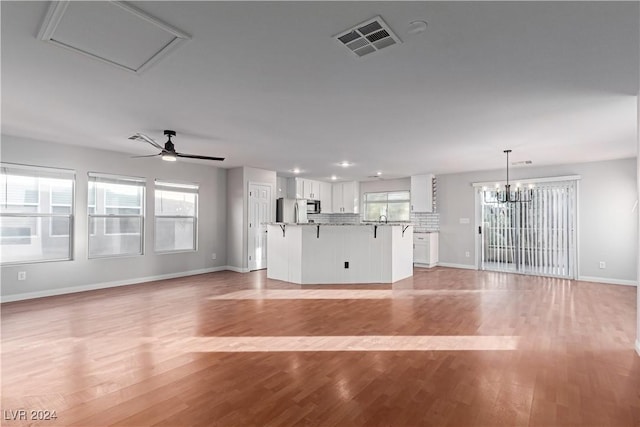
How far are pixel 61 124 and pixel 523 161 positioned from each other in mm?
7982

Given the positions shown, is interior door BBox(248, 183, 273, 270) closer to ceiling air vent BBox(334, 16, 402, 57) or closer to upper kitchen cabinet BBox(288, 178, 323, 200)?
upper kitchen cabinet BBox(288, 178, 323, 200)

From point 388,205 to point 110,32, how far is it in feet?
27.7

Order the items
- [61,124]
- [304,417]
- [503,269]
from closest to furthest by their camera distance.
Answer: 1. [304,417]
2. [61,124]
3. [503,269]

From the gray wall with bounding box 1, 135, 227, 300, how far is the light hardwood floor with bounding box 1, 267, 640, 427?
0.51 metres

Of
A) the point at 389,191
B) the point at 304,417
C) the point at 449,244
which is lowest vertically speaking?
the point at 304,417

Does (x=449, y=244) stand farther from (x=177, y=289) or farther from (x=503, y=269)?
(x=177, y=289)

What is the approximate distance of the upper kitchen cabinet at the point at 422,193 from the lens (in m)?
8.55

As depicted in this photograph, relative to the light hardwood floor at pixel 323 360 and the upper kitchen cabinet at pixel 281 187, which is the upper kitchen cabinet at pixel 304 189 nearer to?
the upper kitchen cabinet at pixel 281 187

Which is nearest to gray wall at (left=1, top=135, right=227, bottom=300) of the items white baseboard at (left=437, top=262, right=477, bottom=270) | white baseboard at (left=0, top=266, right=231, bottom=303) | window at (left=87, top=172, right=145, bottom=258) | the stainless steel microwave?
white baseboard at (left=0, top=266, right=231, bottom=303)

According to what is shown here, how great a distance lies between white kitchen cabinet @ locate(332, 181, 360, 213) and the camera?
32.9ft

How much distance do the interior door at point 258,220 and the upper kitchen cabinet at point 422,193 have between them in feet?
13.0

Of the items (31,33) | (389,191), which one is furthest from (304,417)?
(389,191)

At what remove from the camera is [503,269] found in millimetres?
7633

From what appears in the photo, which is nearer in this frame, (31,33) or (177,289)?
(31,33)
